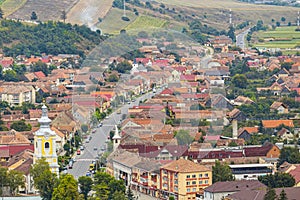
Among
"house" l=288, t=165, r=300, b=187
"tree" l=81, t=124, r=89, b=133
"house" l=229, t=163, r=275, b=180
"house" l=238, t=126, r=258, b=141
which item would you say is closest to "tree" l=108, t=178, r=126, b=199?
"house" l=229, t=163, r=275, b=180

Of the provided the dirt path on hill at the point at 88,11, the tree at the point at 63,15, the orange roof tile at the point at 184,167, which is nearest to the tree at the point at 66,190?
the orange roof tile at the point at 184,167

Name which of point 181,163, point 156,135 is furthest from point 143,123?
point 181,163

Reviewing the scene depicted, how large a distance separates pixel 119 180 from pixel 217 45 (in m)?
31.2

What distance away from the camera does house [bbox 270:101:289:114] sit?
37375mm

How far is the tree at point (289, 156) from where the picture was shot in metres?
26.6

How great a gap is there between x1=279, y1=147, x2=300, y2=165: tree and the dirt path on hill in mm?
29589

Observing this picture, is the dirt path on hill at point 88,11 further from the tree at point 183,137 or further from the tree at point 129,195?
the tree at point 129,195

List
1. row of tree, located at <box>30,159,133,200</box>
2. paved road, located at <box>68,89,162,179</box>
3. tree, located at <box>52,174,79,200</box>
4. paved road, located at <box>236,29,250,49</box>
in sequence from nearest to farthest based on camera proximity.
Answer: tree, located at <box>52,174,79,200</box>
row of tree, located at <box>30,159,133,200</box>
paved road, located at <box>68,89,162,179</box>
paved road, located at <box>236,29,250,49</box>

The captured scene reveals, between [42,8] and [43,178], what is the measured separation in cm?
3883

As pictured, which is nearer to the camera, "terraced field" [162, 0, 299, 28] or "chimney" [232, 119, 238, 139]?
"chimney" [232, 119, 238, 139]

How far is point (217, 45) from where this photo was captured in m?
55.1

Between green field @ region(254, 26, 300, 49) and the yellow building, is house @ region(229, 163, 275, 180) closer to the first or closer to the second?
the yellow building

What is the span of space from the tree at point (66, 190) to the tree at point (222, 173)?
8.52 ft

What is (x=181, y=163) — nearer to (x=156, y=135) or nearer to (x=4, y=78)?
(x=156, y=135)
